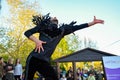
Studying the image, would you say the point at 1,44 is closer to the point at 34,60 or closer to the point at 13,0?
the point at 13,0

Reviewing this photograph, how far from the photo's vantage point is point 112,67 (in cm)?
920

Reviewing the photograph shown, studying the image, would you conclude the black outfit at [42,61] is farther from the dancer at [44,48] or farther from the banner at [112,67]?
the banner at [112,67]

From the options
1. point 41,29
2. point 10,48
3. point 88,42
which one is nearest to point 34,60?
point 41,29

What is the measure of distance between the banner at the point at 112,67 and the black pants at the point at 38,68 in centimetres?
375

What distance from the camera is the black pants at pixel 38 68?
5672mm

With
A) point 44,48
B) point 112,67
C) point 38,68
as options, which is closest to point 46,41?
point 44,48

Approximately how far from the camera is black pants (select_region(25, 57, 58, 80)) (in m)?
5.67

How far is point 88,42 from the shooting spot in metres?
152

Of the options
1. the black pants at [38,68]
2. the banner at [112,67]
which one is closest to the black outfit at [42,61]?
the black pants at [38,68]

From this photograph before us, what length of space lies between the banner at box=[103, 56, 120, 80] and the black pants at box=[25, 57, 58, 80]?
3.75m

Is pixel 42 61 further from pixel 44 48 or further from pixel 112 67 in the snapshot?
pixel 112 67

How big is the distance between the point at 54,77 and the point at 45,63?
0.30 metres

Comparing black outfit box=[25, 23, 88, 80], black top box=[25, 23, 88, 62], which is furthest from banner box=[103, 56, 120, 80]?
black outfit box=[25, 23, 88, 80]

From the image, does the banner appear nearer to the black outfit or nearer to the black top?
the black top
